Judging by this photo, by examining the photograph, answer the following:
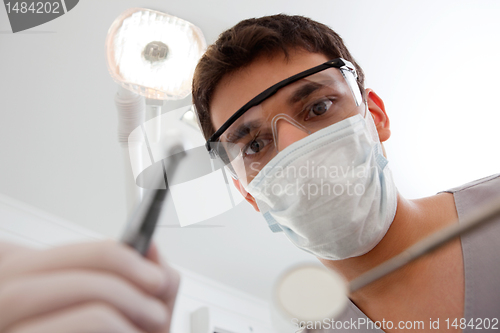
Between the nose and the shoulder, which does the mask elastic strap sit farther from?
the shoulder

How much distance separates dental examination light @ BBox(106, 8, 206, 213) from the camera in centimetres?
94

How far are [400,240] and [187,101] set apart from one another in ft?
3.15

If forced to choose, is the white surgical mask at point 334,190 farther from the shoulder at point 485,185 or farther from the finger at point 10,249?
the finger at point 10,249

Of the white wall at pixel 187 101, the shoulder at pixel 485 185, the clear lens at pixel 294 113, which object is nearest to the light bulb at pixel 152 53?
the clear lens at pixel 294 113

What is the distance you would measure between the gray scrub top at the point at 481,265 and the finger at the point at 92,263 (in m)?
0.44

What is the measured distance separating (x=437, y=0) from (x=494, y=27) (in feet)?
1.42

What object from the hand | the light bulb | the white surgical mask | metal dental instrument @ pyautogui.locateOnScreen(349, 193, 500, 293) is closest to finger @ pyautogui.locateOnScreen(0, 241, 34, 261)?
the hand

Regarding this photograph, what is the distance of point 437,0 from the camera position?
5.74 feet

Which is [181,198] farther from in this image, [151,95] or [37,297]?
[37,297]

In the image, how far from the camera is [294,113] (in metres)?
0.91

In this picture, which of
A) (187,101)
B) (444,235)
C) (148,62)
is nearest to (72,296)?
(444,235)

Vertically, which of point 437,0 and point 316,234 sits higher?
point 437,0

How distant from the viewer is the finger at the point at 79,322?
222 mm

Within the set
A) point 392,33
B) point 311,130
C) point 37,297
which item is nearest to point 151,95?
point 311,130
